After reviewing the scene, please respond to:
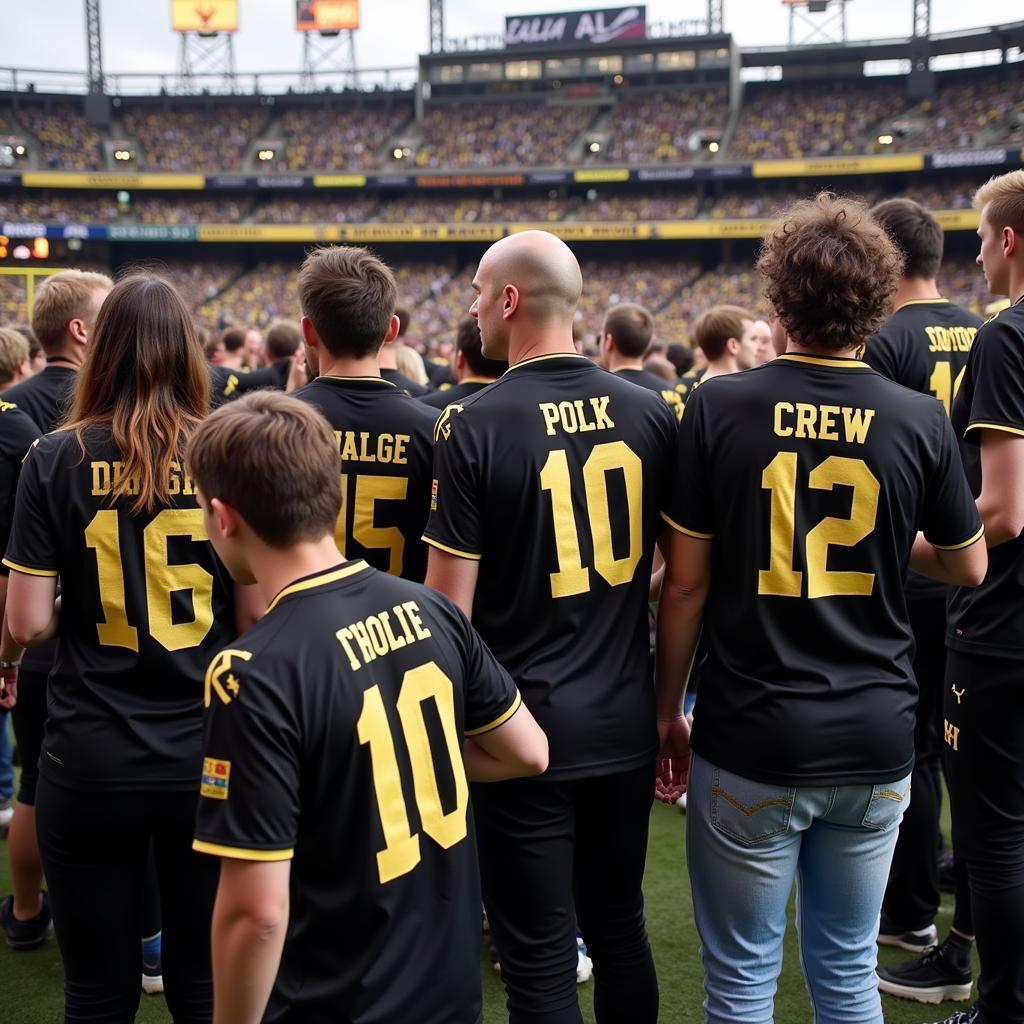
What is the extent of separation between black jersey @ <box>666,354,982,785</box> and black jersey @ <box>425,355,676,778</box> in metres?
0.22

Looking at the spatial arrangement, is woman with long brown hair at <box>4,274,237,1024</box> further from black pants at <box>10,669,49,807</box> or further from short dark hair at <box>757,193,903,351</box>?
short dark hair at <box>757,193,903,351</box>

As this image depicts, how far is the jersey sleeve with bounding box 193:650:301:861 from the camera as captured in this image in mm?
1502

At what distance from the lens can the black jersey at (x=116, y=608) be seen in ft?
7.52

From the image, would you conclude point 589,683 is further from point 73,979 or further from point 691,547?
point 73,979

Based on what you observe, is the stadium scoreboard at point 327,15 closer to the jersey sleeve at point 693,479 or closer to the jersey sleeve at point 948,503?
the jersey sleeve at point 693,479

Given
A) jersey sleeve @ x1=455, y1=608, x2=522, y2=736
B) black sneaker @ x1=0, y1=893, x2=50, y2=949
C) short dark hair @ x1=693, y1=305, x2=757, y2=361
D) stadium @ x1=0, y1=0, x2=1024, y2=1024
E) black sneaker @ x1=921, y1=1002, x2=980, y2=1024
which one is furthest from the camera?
stadium @ x1=0, y1=0, x2=1024, y2=1024

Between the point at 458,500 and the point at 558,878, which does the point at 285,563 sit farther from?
the point at 558,878

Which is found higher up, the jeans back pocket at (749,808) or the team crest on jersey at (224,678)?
the team crest on jersey at (224,678)

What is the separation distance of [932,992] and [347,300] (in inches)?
116

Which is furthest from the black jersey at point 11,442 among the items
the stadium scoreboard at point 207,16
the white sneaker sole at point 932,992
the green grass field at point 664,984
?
the stadium scoreboard at point 207,16

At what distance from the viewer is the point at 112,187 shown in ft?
116

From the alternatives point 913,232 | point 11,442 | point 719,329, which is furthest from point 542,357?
point 719,329

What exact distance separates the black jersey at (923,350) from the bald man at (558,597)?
144 centimetres

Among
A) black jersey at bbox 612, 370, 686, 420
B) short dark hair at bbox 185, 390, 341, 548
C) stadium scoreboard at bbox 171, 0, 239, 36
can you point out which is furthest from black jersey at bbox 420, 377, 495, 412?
stadium scoreboard at bbox 171, 0, 239, 36
